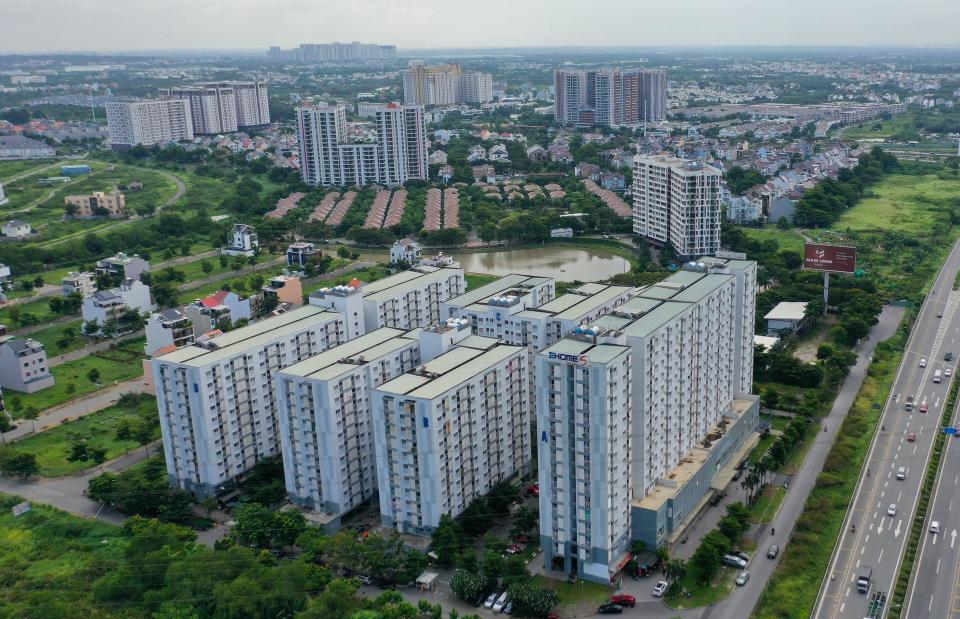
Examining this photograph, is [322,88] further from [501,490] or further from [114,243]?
[501,490]

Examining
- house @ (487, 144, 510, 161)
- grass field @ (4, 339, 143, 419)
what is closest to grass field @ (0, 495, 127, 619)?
grass field @ (4, 339, 143, 419)

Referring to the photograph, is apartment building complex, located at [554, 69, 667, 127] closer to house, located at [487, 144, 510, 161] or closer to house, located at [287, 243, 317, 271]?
house, located at [487, 144, 510, 161]

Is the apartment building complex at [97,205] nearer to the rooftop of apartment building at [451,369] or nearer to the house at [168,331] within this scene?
the house at [168,331]

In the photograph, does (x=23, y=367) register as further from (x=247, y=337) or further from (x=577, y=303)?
(x=577, y=303)

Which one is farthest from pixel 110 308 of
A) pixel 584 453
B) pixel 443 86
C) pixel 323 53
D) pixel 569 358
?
pixel 323 53

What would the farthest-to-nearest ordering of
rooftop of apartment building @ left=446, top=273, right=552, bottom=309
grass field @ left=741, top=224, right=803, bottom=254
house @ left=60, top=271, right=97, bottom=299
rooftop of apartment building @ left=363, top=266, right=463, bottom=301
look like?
grass field @ left=741, top=224, right=803, bottom=254, house @ left=60, top=271, right=97, bottom=299, rooftop of apartment building @ left=363, top=266, right=463, bottom=301, rooftop of apartment building @ left=446, top=273, right=552, bottom=309

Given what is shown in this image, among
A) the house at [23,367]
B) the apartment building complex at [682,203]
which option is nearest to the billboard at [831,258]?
the apartment building complex at [682,203]
